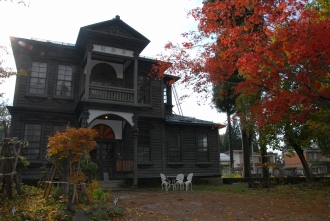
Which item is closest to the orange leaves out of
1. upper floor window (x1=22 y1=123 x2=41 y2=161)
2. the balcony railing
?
the balcony railing

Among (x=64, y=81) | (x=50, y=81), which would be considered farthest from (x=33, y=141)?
(x=64, y=81)

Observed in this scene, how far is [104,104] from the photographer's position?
596 inches

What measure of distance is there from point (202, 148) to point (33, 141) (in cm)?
1070

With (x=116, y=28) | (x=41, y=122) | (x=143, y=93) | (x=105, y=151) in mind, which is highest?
(x=116, y=28)

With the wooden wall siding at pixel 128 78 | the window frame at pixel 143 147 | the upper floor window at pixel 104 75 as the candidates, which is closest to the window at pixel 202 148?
the window frame at pixel 143 147

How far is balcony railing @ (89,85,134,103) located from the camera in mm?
15180

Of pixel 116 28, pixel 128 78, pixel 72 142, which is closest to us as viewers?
pixel 72 142

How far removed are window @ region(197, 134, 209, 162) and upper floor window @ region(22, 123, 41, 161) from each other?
10.1 meters

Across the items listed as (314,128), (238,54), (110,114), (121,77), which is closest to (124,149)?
(110,114)

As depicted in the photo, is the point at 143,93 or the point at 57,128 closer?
the point at 57,128

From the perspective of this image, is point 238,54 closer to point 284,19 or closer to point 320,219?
point 284,19

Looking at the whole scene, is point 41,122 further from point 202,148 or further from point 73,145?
point 202,148

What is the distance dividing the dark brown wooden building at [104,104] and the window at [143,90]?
0.07 meters

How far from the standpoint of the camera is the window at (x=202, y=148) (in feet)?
65.0
